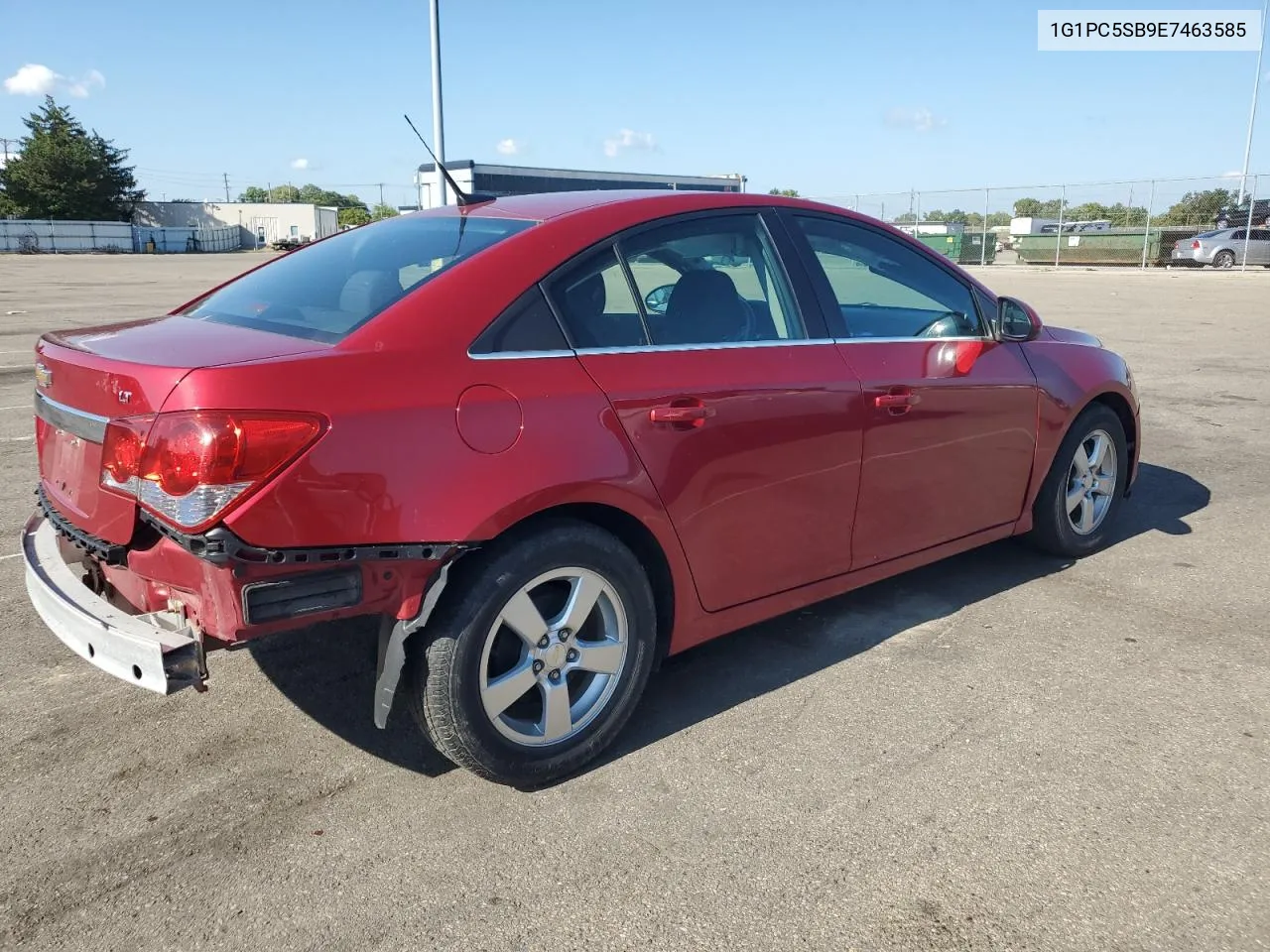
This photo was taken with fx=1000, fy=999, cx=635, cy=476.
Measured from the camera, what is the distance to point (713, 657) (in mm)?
3820

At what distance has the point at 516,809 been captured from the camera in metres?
2.84

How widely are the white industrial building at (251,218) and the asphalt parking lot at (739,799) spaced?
260ft

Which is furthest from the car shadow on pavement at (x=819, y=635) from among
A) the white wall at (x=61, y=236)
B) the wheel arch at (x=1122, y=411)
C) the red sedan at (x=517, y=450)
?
the white wall at (x=61, y=236)

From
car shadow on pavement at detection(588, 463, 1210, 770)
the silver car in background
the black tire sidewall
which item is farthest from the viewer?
the silver car in background

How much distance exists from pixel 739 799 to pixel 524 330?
1.48 metres

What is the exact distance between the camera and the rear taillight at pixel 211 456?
2.35 meters

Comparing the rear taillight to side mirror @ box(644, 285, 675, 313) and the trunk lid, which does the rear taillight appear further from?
side mirror @ box(644, 285, 675, 313)

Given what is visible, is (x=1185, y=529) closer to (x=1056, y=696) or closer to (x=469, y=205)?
(x=1056, y=696)

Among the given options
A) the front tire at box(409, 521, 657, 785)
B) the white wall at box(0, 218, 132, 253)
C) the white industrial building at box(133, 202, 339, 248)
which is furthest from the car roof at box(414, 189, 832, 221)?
the white industrial building at box(133, 202, 339, 248)

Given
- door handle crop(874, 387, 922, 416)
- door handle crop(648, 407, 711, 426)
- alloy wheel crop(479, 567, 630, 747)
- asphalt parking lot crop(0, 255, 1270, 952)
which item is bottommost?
asphalt parking lot crop(0, 255, 1270, 952)

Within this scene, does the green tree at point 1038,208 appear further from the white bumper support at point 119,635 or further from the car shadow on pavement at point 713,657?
the white bumper support at point 119,635

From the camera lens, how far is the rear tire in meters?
4.63

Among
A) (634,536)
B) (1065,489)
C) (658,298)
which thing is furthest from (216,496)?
(1065,489)

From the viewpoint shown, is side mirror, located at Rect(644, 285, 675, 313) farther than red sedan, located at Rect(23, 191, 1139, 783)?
Yes
